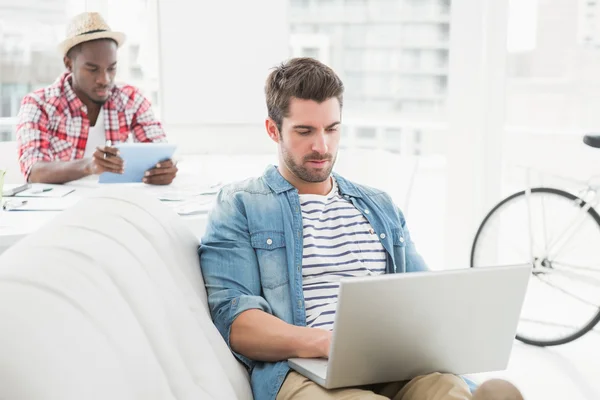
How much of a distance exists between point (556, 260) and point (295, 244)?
1904 mm

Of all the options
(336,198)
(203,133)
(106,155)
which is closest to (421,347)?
(336,198)

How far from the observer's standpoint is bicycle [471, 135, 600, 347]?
3086 millimetres

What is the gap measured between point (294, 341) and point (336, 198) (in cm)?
44

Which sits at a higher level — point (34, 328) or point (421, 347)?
point (34, 328)

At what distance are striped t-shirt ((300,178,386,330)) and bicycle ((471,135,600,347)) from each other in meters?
1.70

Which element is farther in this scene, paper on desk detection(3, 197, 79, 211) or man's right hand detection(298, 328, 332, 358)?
paper on desk detection(3, 197, 79, 211)

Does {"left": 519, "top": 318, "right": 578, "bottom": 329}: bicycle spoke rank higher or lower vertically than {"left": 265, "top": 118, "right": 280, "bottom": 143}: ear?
lower

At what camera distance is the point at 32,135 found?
114 inches

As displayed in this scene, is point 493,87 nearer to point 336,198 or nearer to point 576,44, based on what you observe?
point 576,44

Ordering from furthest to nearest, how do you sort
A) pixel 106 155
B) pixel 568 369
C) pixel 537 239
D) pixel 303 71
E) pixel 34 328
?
1. pixel 537 239
2. pixel 568 369
3. pixel 106 155
4. pixel 303 71
5. pixel 34 328

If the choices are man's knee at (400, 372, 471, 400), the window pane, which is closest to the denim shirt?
man's knee at (400, 372, 471, 400)

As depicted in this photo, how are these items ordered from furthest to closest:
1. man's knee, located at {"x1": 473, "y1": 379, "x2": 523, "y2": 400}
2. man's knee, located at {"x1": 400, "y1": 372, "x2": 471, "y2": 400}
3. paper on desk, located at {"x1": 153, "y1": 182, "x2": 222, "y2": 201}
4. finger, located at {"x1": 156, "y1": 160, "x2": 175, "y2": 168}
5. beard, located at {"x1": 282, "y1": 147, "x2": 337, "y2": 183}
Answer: finger, located at {"x1": 156, "y1": 160, "x2": 175, "y2": 168}, paper on desk, located at {"x1": 153, "y1": 182, "x2": 222, "y2": 201}, beard, located at {"x1": 282, "y1": 147, "x2": 337, "y2": 183}, man's knee, located at {"x1": 400, "y1": 372, "x2": 471, "y2": 400}, man's knee, located at {"x1": 473, "y1": 379, "x2": 523, "y2": 400}

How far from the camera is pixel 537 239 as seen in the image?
356cm

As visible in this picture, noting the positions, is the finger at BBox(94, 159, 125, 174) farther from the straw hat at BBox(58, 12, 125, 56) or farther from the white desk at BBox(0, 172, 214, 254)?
the straw hat at BBox(58, 12, 125, 56)
